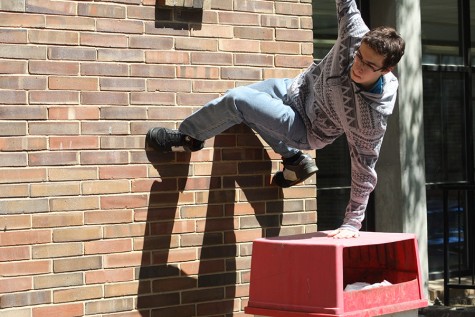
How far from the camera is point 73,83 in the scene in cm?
563

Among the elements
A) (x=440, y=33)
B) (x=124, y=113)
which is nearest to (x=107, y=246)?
(x=124, y=113)

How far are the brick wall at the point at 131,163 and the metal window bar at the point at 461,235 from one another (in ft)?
7.88

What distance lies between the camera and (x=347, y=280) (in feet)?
20.0

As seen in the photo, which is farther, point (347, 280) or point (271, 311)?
point (347, 280)

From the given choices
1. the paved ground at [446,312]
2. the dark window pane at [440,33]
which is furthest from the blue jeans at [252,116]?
the dark window pane at [440,33]

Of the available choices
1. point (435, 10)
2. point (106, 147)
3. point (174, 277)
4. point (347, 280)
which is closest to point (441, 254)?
point (435, 10)

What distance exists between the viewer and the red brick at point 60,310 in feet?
18.1

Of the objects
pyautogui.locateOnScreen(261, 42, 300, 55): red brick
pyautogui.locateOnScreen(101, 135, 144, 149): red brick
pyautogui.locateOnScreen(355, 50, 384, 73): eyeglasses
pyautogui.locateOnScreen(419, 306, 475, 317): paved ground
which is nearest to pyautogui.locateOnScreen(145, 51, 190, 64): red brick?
pyautogui.locateOnScreen(101, 135, 144, 149): red brick

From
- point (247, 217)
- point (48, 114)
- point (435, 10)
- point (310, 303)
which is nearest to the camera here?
point (310, 303)

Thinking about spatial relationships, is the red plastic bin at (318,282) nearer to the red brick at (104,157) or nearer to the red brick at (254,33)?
the red brick at (104,157)

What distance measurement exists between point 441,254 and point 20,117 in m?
4.86

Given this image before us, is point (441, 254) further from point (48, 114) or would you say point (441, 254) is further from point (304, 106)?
point (48, 114)

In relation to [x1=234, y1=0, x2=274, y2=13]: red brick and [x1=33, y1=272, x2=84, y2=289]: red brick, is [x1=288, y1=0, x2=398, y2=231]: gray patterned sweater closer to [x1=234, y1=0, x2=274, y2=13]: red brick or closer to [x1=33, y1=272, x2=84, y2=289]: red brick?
[x1=234, y1=0, x2=274, y2=13]: red brick

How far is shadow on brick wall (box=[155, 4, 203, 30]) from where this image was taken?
19.6ft
